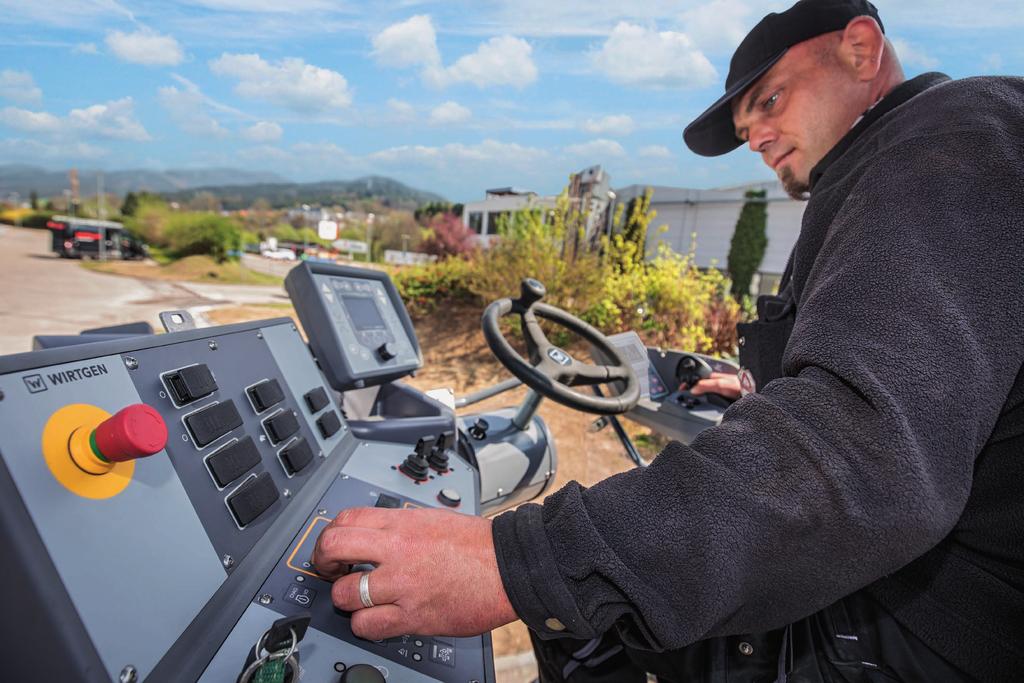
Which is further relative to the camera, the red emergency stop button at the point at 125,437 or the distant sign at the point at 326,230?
the distant sign at the point at 326,230

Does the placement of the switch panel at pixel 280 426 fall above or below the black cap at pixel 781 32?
below

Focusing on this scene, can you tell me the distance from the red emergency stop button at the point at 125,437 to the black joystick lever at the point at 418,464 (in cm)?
66

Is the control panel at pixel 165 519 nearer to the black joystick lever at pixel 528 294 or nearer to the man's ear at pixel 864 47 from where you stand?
the black joystick lever at pixel 528 294

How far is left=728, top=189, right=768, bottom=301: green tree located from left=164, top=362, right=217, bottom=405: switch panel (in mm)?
21927

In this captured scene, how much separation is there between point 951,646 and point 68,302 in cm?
789

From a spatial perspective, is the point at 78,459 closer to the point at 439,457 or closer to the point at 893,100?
the point at 439,457

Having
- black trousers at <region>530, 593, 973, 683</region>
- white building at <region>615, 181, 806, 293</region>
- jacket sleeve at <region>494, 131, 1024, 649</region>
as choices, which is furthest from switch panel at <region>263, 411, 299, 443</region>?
white building at <region>615, 181, 806, 293</region>

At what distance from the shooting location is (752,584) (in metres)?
0.59

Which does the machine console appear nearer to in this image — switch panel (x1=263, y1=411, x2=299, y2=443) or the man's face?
switch panel (x1=263, y1=411, x2=299, y2=443)

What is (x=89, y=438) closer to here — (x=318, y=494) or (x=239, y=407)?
(x=239, y=407)

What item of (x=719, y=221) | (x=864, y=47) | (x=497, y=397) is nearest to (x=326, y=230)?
(x=864, y=47)

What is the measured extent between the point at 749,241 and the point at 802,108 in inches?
857

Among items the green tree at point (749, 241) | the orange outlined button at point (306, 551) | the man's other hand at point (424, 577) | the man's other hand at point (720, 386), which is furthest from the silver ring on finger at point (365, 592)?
the green tree at point (749, 241)

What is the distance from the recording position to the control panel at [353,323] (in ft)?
5.33
